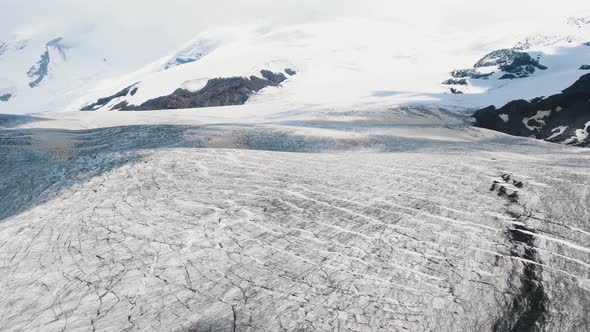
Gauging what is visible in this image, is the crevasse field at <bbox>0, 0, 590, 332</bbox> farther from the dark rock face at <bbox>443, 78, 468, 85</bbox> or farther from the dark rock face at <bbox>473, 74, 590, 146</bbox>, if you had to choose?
the dark rock face at <bbox>443, 78, 468, 85</bbox>

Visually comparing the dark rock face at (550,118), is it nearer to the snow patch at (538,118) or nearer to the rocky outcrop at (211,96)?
the snow patch at (538,118)

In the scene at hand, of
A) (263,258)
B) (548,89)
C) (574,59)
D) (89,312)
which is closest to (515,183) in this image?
(263,258)

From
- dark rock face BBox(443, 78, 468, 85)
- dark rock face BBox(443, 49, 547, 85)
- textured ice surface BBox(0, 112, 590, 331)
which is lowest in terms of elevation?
textured ice surface BBox(0, 112, 590, 331)

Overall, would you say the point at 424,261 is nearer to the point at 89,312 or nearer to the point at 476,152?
the point at 89,312

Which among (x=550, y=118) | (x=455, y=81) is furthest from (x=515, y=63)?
(x=550, y=118)

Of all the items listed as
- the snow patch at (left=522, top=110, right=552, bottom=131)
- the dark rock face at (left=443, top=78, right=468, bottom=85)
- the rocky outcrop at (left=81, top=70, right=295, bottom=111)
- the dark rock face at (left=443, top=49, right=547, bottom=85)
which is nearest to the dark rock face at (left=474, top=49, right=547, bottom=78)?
the dark rock face at (left=443, top=49, right=547, bottom=85)

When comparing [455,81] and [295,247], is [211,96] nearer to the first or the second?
[455,81]
